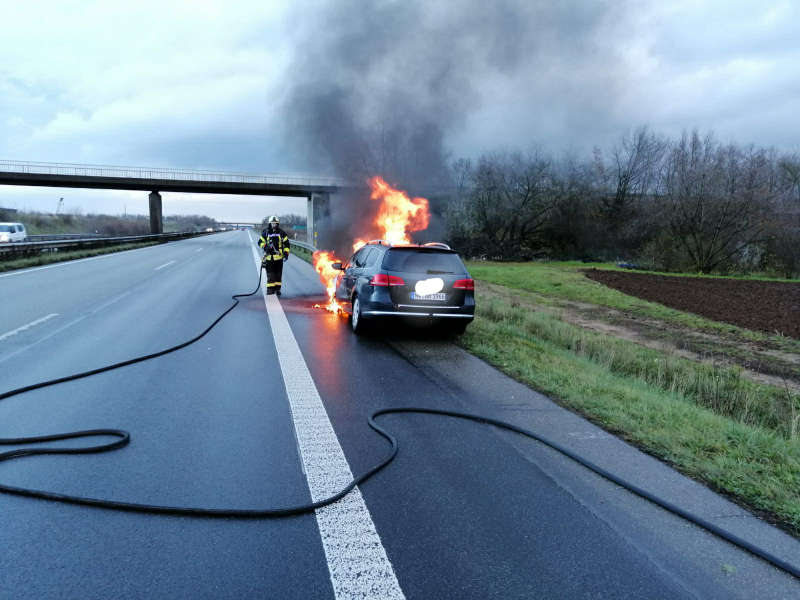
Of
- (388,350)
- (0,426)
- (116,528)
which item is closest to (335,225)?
(388,350)

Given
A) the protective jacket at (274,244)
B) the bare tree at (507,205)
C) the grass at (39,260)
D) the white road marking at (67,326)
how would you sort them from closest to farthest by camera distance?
the white road marking at (67,326) → the protective jacket at (274,244) → the grass at (39,260) → the bare tree at (507,205)

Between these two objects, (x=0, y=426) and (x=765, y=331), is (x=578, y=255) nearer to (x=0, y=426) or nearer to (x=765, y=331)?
(x=765, y=331)

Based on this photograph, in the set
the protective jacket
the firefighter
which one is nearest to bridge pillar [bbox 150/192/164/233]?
the firefighter

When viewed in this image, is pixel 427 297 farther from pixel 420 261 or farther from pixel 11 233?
pixel 11 233

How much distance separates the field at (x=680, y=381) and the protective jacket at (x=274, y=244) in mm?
5041

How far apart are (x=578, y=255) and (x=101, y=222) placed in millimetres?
75903

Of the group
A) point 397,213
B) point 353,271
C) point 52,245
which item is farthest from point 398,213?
point 52,245

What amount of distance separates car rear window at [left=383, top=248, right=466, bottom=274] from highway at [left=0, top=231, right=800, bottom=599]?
7.14 feet

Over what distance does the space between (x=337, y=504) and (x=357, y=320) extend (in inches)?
224

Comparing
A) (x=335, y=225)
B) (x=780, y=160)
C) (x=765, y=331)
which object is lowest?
(x=765, y=331)

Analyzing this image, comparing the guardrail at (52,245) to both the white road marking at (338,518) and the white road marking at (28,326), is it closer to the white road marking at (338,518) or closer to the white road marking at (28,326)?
the white road marking at (28,326)

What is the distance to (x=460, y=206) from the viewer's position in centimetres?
3894

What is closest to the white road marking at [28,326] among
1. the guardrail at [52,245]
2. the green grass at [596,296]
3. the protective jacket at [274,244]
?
the protective jacket at [274,244]

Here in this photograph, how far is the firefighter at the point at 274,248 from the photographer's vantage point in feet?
41.6
